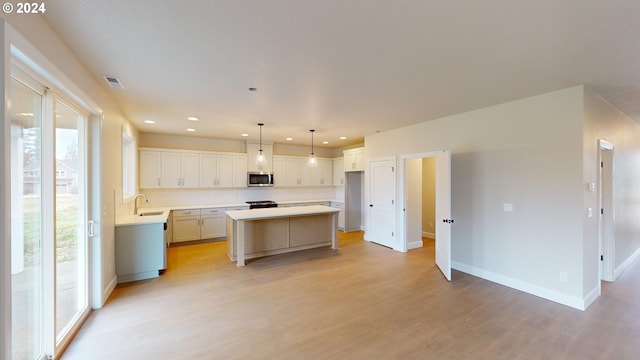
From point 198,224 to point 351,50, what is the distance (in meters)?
5.52

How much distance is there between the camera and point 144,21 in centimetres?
185

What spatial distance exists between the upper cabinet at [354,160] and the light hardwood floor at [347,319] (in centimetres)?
343

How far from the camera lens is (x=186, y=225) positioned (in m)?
6.10

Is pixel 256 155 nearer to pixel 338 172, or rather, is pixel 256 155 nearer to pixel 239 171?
pixel 239 171

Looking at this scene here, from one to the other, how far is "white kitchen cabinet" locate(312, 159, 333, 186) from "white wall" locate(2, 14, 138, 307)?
490 centimetres

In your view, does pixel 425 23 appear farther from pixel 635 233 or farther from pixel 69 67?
pixel 635 233

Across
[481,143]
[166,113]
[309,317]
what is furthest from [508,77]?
[166,113]

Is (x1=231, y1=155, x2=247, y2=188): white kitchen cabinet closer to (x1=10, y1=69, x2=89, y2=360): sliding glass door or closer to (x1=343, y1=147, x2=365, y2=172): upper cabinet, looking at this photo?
(x1=343, y1=147, x2=365, y2=172): upper cabinet

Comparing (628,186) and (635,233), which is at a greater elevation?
(628,186)

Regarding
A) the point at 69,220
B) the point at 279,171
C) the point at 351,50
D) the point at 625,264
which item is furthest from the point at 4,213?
the point at 625,264

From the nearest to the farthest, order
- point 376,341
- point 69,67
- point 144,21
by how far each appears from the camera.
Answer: point 144,21 → point 69,67 → point 376,341

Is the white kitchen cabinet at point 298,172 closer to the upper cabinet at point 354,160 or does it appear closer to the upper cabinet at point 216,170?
the upper cabinet at point 354,160

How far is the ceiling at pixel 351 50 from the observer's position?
1.73 metres

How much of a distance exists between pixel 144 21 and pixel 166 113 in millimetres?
2880
